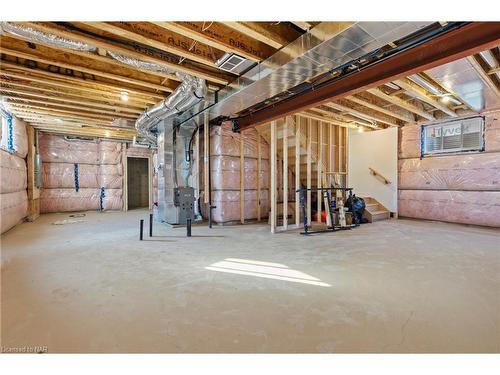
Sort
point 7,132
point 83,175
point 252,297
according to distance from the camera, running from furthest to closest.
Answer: point 83,175, point 7,132, point 252,297

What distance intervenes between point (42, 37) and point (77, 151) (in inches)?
259

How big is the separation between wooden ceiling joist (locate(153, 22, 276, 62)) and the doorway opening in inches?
349

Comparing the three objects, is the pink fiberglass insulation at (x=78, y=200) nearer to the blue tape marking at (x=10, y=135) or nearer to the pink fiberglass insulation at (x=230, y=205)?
the blue tape marking at (x=10, y=135)

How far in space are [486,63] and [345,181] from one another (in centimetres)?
382

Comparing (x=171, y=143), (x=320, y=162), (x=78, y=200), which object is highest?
(x=171, y=143)

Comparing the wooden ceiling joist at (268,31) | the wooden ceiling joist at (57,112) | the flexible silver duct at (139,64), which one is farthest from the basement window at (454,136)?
the wooden ceiling joist at (57,112)

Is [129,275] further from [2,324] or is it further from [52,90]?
[52,90]

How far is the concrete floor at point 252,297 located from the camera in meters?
1.44

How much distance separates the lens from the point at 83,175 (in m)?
7.98

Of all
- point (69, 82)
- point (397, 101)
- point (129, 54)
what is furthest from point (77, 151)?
point (397, 101)

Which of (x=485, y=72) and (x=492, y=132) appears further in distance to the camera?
(x=492, y=132)

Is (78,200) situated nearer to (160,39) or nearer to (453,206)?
(160,39)

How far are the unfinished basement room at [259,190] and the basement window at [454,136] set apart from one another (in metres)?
0.03
